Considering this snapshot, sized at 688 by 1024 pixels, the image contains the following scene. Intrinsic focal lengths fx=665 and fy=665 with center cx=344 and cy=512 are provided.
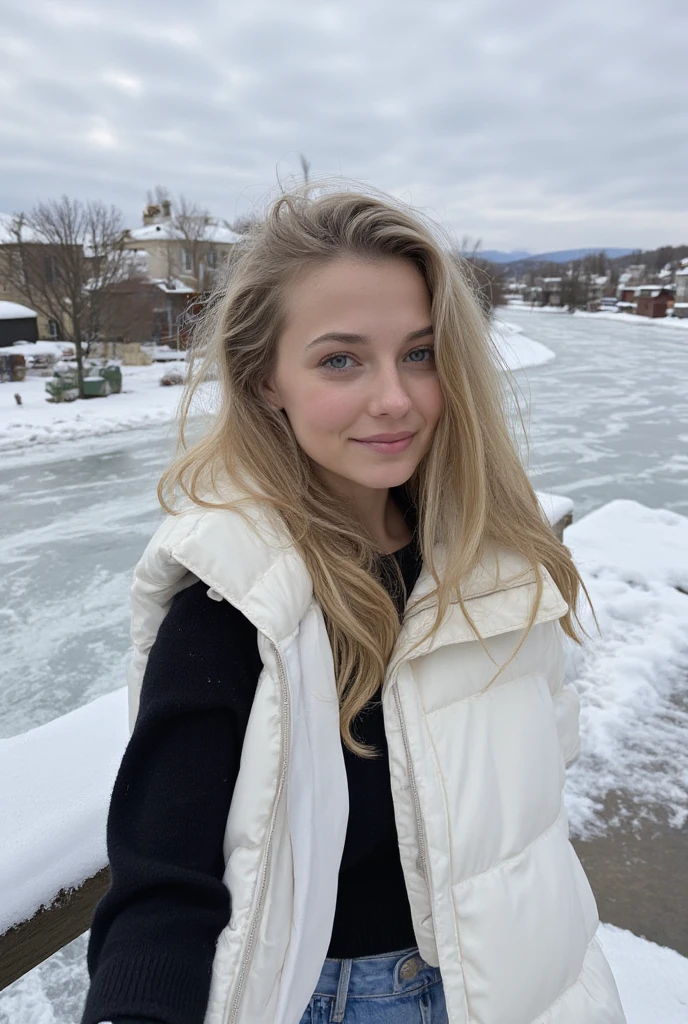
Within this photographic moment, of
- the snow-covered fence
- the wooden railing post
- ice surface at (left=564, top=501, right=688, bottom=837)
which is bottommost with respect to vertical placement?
ice surface at (left=564, top=501, right=688, bottom=837)

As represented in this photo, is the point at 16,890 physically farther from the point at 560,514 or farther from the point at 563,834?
the point at 560,514

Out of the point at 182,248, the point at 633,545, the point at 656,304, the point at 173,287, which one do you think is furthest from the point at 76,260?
the point at 656,304

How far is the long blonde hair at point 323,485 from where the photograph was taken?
1.11 m

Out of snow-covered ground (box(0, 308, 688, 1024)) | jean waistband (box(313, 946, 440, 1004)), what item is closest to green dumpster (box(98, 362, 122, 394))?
snow-covered ground (box(0, 308, 688, 1024))

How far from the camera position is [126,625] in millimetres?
4191

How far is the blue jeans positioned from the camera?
108 centimetres

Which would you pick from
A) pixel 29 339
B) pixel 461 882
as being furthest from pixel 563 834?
Result: pixel 29 339

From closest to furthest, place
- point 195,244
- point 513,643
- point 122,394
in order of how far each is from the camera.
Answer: point 513,643 → point 122,394 → point 195,244

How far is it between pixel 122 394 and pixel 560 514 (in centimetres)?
1554

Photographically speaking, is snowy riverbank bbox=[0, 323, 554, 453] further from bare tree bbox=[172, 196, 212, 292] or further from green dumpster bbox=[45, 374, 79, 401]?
bare tree bbox=[172, 196, 212, 292]

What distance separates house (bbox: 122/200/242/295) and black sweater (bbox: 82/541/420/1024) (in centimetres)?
3435

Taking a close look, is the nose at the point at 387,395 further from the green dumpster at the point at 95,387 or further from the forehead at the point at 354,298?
the green dumpster at the point at 95,387

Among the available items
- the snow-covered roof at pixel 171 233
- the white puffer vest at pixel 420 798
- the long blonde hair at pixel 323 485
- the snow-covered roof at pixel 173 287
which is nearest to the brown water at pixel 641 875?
the white puffer vest at pixel 420 798

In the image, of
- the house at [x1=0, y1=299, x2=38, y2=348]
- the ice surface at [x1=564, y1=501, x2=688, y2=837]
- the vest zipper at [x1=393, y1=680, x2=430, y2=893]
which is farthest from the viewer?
the house at [x1=0, y1=299, x2=38, y2=348]
